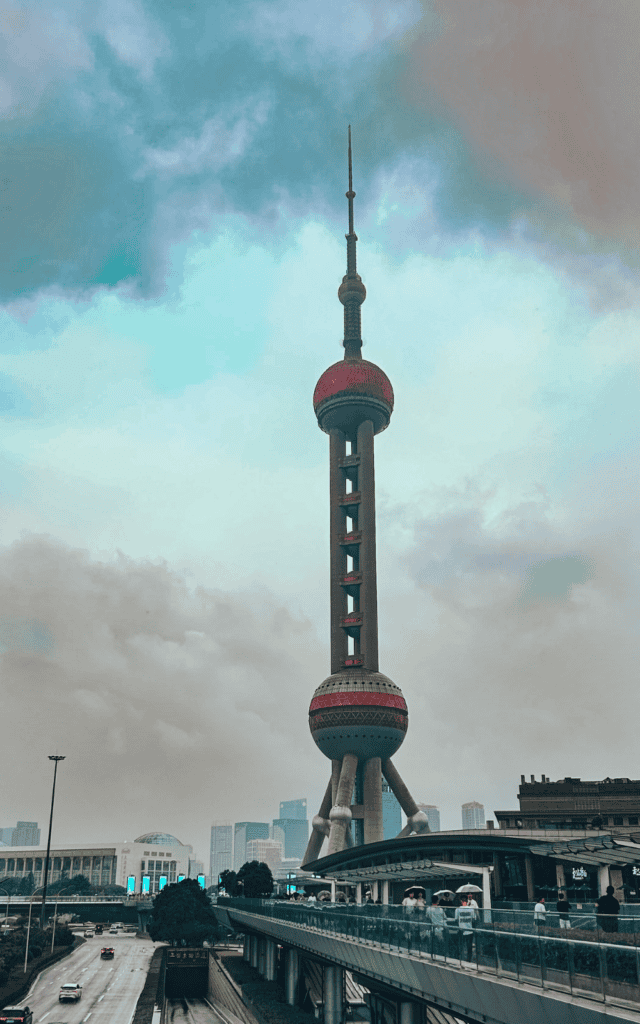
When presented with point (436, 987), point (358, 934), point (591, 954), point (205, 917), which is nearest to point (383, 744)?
point (205, 917)

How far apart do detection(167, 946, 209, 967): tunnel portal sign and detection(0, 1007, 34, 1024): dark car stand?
50.9 m

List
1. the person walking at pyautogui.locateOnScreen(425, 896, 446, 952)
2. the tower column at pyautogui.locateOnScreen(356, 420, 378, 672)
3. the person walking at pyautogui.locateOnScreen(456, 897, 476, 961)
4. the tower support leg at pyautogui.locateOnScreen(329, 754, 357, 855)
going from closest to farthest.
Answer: the person walking at pyautogui.locateOnScreen(456, 897, 476, 961) → the person walking at pyautogui.locateOnScreen(425, 896, 446, 952) → the tower support leg at pyautogui.locateOnScreen(329, 754, 357, 855) → the tower column at pyautogui.locateOnScreen(356, 420, 378, 672)

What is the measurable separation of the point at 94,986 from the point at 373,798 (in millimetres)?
62162

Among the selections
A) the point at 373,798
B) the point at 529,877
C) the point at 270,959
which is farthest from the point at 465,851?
the point at 373,798

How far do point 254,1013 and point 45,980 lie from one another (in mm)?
26980

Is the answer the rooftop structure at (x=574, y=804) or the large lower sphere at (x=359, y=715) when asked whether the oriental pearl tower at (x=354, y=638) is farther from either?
the rooftop structure at (x=574, y=804)

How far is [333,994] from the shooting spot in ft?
175

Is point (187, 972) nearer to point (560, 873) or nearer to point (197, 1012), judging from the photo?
point (197, 1012)

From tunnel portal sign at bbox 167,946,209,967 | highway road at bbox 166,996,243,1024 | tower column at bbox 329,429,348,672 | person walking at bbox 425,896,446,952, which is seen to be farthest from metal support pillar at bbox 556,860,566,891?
tower column at bbox 329,429,348,672

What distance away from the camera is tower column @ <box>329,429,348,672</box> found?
142 meters

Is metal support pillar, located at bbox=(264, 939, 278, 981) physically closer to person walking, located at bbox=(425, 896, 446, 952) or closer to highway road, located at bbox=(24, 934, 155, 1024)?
highway road, located at bbox=(24, 934, 155, 1024)

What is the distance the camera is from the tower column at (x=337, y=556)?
141875mm

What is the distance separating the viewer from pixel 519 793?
11525cm

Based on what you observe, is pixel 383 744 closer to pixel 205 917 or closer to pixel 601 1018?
pixel 205 917
